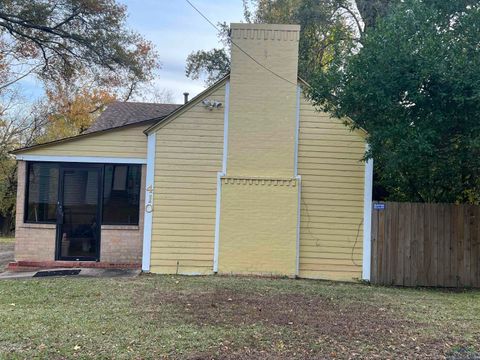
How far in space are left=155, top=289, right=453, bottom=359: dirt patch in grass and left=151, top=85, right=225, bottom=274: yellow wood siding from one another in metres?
2.37

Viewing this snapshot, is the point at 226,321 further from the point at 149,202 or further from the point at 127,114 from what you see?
the point at 127,114

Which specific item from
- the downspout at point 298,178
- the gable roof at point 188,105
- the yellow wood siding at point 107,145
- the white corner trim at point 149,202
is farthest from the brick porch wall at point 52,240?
the downspout at point 298,178

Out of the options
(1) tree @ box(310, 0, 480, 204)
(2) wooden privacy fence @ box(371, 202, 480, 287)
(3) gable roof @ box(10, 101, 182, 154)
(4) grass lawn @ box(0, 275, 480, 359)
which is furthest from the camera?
(3) gable roof @ box(10, 101, 182, 154)

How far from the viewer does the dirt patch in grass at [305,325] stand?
4.48 m

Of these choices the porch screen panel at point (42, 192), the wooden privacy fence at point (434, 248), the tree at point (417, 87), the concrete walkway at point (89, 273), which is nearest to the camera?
the tree at point (417, 87)

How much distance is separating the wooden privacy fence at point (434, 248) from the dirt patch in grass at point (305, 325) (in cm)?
296

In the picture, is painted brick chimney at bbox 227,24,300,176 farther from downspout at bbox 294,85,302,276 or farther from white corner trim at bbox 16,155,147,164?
white corner trim at bbox 16,155,147,164

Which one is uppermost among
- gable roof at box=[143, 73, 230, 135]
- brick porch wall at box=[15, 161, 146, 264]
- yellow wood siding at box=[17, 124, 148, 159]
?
gable roof at box=[143, 73, 230, 135]

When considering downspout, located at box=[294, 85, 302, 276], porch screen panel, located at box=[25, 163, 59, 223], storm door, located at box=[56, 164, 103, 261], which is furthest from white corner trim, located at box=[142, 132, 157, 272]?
downspout, located at box=[294, 85, 302, 276]

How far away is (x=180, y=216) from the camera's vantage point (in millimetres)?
9562

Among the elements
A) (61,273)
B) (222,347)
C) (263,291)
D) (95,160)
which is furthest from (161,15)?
(222,347)

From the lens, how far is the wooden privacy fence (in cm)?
917

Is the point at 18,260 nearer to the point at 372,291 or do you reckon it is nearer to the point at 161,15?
the point at 161,15

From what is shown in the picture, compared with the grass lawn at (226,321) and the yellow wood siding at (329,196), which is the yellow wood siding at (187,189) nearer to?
the grass lawn at (226,321)
